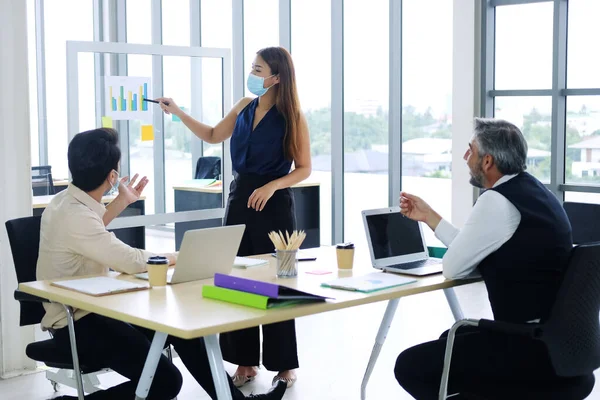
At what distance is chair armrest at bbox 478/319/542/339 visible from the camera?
249 centimetres

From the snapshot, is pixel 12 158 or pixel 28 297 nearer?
pixel 28 297

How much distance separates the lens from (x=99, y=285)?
275 cm

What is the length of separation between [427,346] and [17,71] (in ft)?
8.55

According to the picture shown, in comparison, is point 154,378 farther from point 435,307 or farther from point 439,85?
point 439,85

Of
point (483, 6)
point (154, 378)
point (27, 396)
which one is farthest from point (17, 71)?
point (483, 6)

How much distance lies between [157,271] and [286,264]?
1.60ft

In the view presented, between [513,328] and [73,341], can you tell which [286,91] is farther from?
[513,328]

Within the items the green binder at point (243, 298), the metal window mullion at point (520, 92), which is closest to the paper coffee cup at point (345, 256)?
the green binder at point (243, 298)

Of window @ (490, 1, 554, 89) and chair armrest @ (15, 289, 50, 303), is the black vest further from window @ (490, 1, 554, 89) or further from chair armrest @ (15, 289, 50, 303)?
window @ (490, 1, 554, 89)

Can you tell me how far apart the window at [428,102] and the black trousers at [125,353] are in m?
4.58

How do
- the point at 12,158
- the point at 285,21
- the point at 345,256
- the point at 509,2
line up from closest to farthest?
the point at 345,256 → the point at 12,158 → the point at 509,2 → the point at 285,21

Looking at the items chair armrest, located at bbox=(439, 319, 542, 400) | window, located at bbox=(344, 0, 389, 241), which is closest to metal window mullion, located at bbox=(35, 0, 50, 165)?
window, located at bbox=(344, 0, 389, 241)

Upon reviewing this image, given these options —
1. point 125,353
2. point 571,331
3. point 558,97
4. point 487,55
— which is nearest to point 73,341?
point 125,353

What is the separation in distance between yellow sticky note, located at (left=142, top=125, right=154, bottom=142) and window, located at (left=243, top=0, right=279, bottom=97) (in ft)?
12.9
